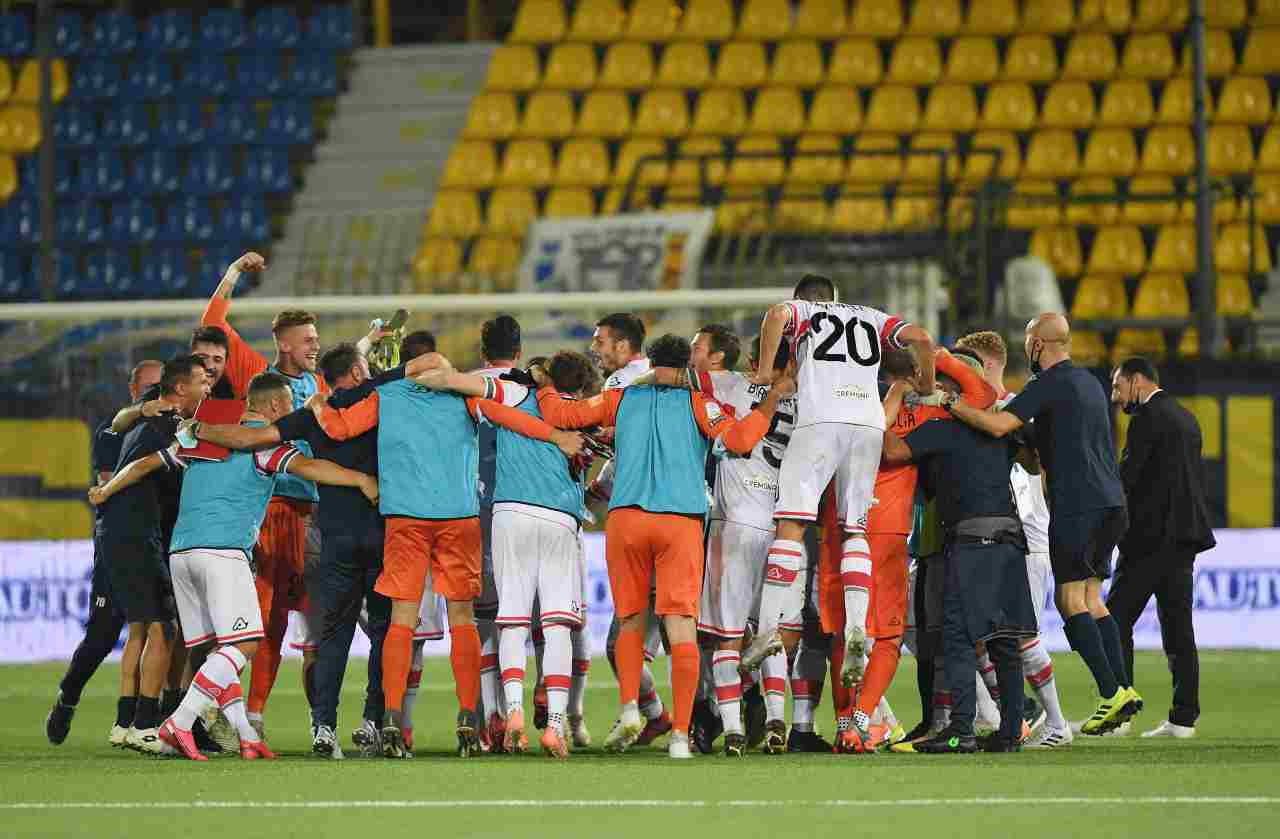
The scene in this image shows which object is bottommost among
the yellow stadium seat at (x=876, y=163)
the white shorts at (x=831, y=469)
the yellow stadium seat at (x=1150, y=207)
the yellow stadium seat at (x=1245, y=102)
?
the white shorts at (x=831, y=469)

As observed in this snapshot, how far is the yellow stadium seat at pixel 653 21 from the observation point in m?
24.0

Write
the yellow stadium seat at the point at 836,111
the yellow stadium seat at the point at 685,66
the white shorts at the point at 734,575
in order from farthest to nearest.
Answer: the yellow stadium seat at the point at 685,66 → the yellow stadium seat at the point at 836,111 → the white shorts at the point at 734,575

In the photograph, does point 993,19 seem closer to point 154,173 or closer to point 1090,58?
point 1090,58

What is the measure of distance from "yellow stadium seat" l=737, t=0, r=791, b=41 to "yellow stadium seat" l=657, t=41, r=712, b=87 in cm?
57

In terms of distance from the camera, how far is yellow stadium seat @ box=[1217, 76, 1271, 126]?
70.2ft

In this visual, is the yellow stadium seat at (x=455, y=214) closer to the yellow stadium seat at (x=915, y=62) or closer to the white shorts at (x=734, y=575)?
the yellow stadium seat at (x=915, y=62)

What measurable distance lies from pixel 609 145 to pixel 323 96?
4.15 m

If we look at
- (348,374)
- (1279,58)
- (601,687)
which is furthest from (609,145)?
(348,374)

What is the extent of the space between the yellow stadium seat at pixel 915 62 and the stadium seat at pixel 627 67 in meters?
2.86

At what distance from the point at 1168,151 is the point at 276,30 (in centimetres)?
1100

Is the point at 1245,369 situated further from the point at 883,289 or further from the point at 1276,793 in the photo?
the point at 1276,793

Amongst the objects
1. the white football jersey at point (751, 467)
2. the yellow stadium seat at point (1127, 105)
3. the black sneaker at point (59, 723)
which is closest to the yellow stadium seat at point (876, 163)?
the yellow stadium seat at point (1127, 105)

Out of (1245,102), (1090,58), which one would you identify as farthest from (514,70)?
(1245,102)

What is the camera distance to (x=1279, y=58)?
22031 mm
